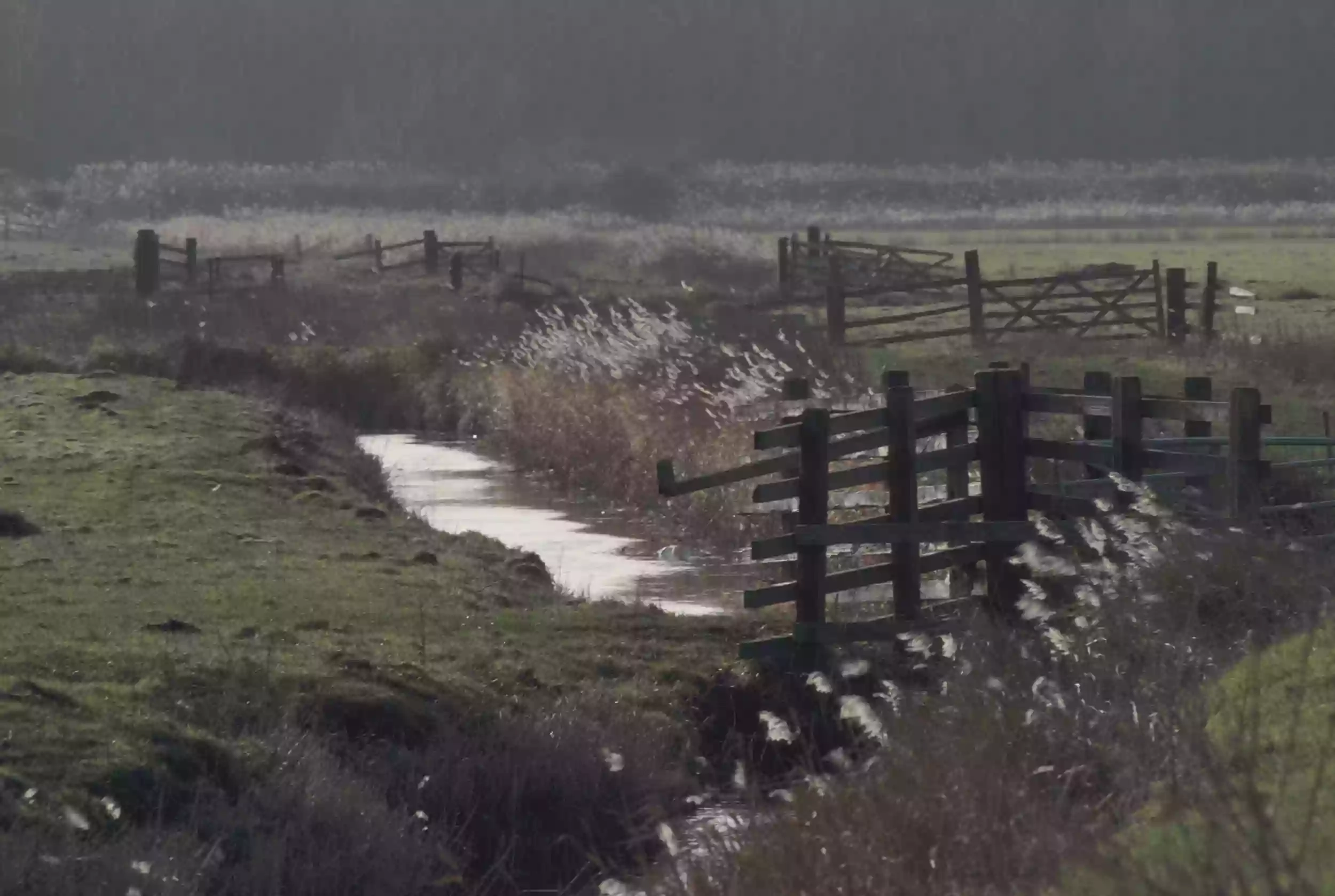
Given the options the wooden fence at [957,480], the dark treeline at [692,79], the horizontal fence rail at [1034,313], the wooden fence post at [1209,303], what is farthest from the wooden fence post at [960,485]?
the dark treeline at [692,79]

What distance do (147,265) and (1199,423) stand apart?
83.3 ft

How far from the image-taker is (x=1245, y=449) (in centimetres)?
1070

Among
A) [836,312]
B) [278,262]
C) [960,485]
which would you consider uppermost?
[278,262]

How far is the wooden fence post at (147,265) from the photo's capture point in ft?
113

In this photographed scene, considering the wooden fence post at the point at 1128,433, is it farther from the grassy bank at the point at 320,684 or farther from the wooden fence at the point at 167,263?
the wooden fence at the point at 167,263

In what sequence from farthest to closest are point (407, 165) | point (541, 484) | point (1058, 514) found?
point (407, 165)
point (541, 484)
point (1058, 514)

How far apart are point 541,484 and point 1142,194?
9875cm

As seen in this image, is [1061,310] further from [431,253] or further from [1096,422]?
[1096,422]

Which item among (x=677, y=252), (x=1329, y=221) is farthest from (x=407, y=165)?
(x=677, y=252)

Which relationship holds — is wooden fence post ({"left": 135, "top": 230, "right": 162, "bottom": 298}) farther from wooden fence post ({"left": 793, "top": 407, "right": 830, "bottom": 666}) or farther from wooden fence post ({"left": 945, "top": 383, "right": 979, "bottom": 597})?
wooden fence post ({"left": 793, "top": 407, "right": 830, "bottom": 666})

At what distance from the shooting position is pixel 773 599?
11.4m

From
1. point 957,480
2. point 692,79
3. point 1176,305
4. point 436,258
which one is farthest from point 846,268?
point 692,79

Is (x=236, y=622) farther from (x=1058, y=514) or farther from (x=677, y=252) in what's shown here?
(x=677, y=252)

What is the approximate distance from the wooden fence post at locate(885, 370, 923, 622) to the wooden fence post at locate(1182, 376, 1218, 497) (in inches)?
66.3
